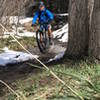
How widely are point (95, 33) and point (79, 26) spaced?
849 millimetres

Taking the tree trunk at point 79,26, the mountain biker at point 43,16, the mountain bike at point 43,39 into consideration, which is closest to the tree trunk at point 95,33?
the tree trunk at point 79,26

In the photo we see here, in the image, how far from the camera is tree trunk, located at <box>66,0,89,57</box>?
670 cm

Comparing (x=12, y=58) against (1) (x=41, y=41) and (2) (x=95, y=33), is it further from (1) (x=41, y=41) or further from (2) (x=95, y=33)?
(2) (x=95, y=33)

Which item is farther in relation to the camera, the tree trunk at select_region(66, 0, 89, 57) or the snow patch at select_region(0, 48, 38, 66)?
the snow patch at select_region(0, 48, 38, 66)

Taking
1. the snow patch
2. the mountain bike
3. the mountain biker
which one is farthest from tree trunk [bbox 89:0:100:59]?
the mountain bike

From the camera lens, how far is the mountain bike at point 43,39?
1052 centimetres

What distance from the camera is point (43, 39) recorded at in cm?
1076

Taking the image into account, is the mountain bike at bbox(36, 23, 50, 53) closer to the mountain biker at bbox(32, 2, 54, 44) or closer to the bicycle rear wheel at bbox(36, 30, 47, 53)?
the bicycle rear wheel at bbox(36, 30, 47, 53)

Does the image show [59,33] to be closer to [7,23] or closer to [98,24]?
[7,23]

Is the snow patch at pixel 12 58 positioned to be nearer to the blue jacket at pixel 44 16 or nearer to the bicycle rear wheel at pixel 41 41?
the bicycle rear wheel at pixel 41 41

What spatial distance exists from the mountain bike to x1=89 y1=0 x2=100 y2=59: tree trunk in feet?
14.8

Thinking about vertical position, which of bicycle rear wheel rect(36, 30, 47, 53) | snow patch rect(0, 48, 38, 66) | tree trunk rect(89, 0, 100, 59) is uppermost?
tree trunk rect(89, 0, 100, 59)

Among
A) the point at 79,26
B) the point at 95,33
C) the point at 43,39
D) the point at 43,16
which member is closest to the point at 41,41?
the point at 43,39

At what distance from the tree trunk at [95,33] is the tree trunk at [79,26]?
2.10 feet
